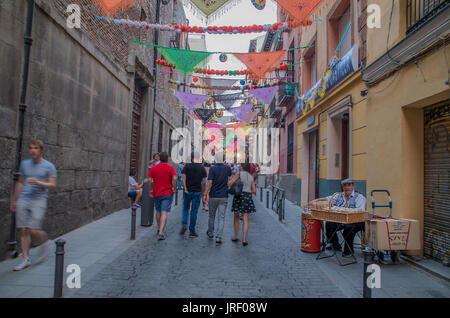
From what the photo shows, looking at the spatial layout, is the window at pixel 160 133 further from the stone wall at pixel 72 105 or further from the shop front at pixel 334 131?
the shop front at pixel 334 131

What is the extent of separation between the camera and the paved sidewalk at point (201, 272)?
3.78m

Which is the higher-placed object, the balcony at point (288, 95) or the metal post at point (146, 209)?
the balcony at point (288, 95)

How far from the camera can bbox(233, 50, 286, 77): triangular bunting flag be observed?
9812 millimetres

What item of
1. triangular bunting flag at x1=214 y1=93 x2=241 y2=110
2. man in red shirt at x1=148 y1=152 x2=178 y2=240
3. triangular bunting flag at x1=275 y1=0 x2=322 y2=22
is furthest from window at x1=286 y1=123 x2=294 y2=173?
man in red shirt at x1=148 y1=152 x2=178 y2=240

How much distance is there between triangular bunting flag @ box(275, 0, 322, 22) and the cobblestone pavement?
4.99 meters

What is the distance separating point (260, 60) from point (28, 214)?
25.8 ft

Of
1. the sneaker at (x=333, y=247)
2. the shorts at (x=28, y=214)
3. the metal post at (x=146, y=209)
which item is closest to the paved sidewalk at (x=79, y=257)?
the metal post at (x=146, y=209)

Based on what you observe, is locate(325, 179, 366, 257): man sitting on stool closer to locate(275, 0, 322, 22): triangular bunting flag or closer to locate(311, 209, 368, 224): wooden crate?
locate(311, 209, 368, 224): wooden crate

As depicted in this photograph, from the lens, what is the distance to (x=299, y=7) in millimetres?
7035

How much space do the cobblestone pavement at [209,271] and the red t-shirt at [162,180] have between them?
3.24 feet

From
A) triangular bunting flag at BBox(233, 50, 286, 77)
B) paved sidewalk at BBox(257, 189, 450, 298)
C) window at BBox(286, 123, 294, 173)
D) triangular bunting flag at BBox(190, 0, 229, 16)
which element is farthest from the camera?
window at BBox(286, 123, 294, 173)

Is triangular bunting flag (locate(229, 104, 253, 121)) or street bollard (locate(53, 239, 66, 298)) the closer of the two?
street bollard (locate(53, 239, 66, 298))

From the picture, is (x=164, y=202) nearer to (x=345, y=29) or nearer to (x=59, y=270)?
(x=59, y=270)
